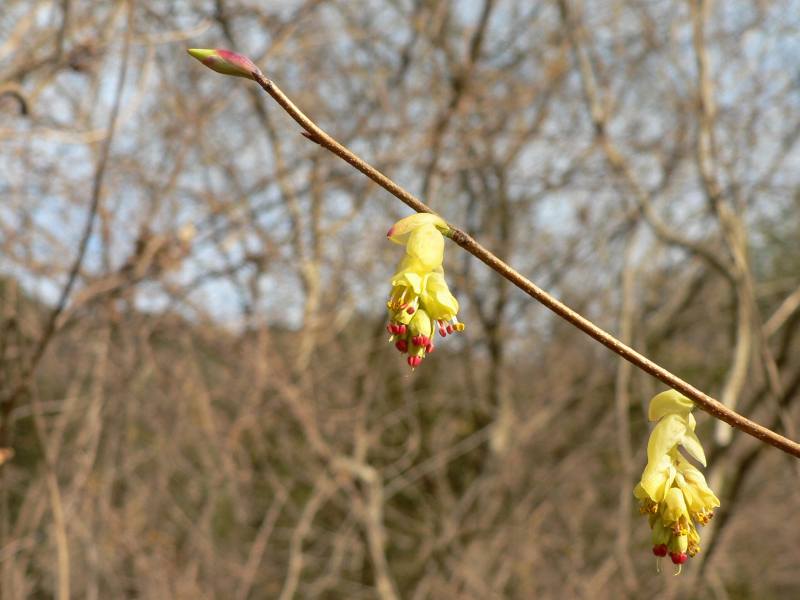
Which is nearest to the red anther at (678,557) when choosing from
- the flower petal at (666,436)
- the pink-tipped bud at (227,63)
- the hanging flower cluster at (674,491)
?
the hanging flower cluster at (674,491)

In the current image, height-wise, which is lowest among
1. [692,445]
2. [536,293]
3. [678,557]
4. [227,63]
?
[678,557]

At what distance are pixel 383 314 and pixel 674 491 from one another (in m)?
4.68

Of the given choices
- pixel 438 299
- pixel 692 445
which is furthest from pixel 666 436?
pixel 438 299

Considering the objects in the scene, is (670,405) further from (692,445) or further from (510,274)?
(510,274)

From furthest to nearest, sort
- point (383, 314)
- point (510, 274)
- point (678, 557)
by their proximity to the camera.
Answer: point (383, 314), point (678, 557), point (510, 274)

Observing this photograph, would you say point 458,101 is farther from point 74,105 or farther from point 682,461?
point 682,461

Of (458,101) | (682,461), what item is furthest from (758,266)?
(682,461)

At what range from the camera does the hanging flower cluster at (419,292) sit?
942mm

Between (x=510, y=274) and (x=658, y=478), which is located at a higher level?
(x=510, y=274)

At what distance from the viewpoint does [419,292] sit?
960 millimetres

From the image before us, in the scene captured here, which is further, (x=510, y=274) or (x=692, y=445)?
(x=692, y=445)

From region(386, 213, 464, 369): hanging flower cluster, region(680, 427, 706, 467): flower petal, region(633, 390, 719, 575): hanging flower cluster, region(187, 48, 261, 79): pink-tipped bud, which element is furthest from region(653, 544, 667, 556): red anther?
region(187, 48, 261, 79): pink-tipped bud

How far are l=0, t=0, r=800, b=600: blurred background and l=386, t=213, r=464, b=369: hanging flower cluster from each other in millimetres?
1872

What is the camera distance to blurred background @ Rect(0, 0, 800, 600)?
3.81m
